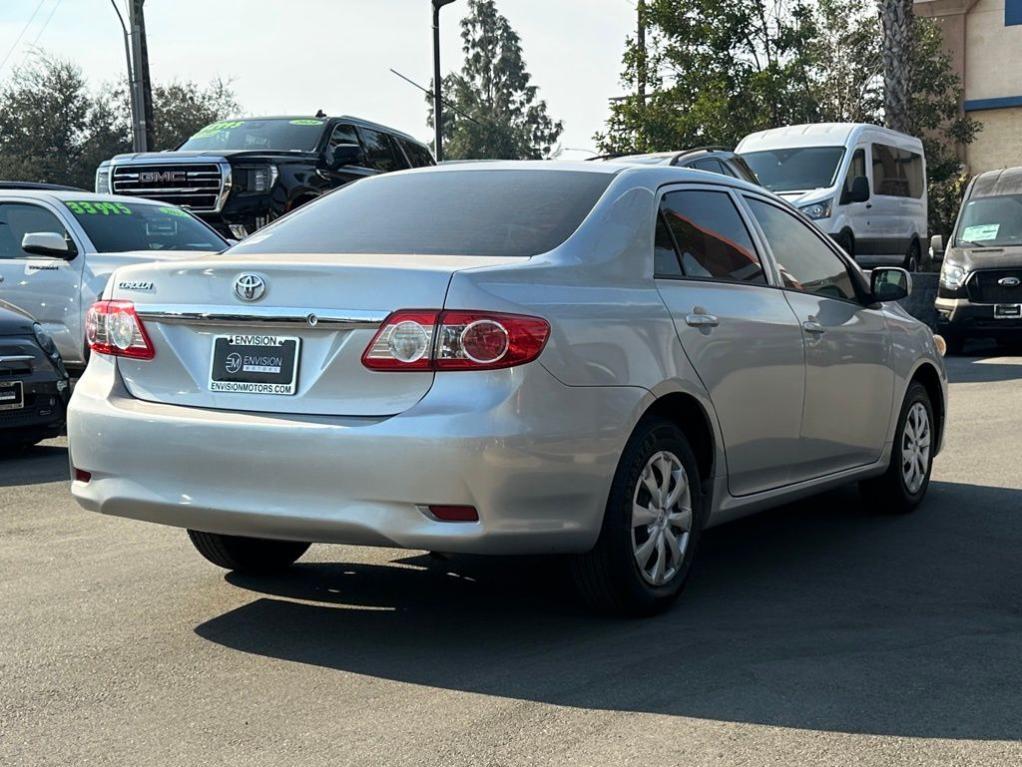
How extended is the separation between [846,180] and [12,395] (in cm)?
1367

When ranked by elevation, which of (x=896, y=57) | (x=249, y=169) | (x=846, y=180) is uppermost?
(x=896, y=57)

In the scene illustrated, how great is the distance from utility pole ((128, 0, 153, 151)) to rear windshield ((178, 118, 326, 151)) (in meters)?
6.09

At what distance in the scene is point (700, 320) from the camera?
5.77 m

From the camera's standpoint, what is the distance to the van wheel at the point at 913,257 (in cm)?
2298

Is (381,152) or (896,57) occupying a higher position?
(896,57)

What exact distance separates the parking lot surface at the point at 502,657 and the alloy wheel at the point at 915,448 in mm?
553

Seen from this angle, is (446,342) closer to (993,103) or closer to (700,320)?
(700,320)

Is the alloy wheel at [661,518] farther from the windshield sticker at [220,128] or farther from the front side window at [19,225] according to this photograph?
the windshield sticker at [220,128]

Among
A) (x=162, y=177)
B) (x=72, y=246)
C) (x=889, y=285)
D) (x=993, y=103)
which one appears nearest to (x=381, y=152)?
(x=162, y=177)

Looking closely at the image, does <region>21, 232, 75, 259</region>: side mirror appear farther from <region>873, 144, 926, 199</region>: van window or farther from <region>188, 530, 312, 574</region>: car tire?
<region>873, 144, 926, 199</region>: van window

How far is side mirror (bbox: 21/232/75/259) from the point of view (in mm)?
12109

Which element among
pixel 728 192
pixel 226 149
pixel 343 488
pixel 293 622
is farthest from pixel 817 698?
pixel 226 149

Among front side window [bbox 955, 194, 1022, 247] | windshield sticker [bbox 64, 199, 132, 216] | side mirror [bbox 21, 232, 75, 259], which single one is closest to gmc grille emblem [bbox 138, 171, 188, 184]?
windshield sticker [bbox 64, 199, 132, 216]

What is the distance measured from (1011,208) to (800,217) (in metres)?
12.4
